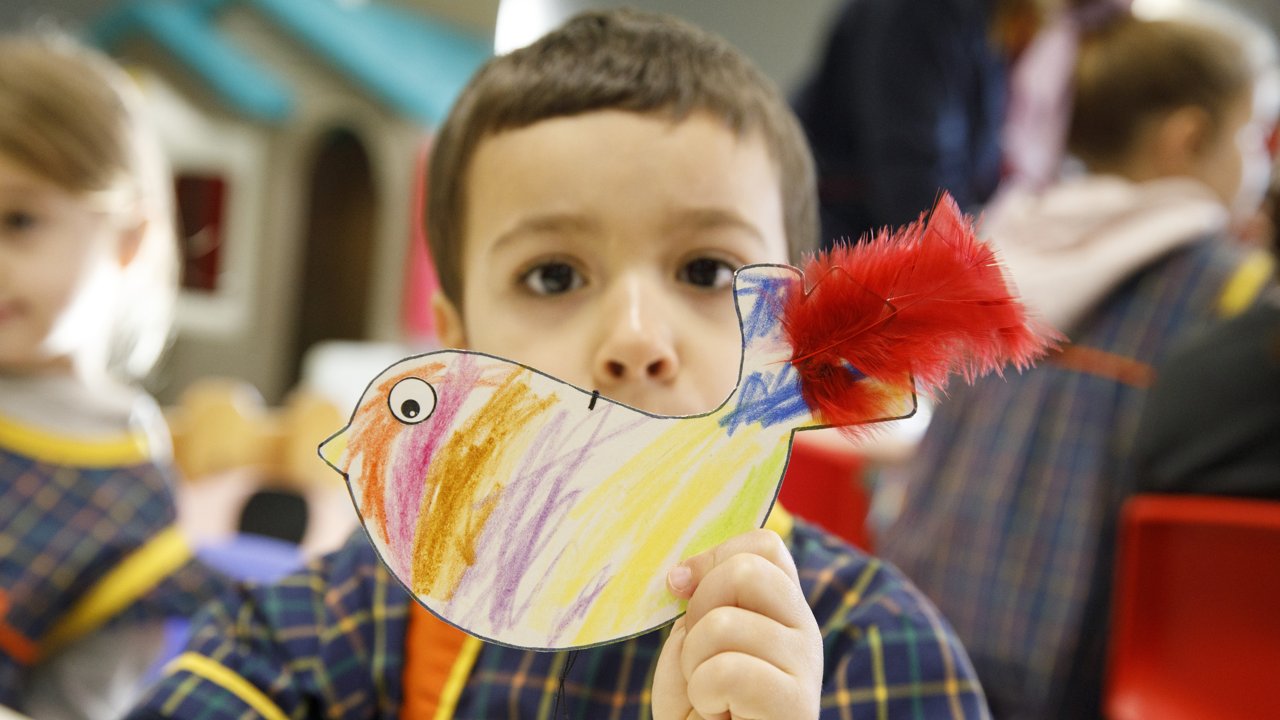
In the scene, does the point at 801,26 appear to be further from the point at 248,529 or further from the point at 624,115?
the point at 624,115

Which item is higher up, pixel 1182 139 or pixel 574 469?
pixel 1182 139

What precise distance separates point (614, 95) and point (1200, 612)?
0.68 metres

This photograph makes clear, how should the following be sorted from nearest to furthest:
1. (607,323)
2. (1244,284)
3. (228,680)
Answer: (607,323), (228,680), (1244,284)

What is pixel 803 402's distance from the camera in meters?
0.40

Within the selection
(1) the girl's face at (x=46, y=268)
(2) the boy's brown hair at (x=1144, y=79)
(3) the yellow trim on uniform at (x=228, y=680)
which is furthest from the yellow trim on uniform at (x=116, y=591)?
(2) the boy's brown hair at (x=1144, y=79)

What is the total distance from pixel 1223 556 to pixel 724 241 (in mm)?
579

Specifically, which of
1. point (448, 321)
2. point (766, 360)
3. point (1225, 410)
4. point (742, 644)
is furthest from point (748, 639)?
point (1225, 410)

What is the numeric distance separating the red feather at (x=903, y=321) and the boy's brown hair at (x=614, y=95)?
0.17m

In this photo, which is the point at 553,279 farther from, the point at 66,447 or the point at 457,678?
the point at 66,447

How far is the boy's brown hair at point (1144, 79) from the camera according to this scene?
1.39 meters

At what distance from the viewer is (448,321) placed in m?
0.64

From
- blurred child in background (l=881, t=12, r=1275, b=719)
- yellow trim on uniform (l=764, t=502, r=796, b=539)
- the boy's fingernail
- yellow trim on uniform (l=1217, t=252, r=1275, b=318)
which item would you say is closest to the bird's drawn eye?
the boy's fingernail

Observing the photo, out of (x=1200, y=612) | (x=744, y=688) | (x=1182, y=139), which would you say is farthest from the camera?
(x=1182, y=139)

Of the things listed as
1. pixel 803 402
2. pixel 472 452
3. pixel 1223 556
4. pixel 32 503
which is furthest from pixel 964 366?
pixel 32 503
